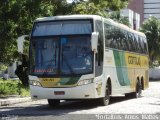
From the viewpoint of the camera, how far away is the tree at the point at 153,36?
7103 cm

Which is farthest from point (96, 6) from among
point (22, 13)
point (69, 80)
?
point (69, 80)

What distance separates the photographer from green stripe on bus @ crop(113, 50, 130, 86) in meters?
21.9

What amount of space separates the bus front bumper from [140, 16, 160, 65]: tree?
177 feet

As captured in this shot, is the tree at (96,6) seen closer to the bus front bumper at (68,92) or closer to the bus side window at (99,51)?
the bus side window at (99,51)

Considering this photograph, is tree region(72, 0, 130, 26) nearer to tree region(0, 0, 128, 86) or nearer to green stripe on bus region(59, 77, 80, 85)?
tree region(0, 0, 128, 86)

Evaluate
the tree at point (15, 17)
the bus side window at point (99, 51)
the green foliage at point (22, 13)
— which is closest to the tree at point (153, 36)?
the green foliage at point (22, 13)

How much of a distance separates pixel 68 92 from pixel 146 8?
5705 inches

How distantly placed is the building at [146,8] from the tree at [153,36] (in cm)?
7952

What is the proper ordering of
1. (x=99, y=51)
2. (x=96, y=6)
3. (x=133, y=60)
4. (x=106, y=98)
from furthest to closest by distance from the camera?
(x=96, y=6)
(x=133, y=60)
(x=106, y=98)
(x=99, y=51)

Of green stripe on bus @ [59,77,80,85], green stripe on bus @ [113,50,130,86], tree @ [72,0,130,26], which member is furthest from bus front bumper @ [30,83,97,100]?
tree @ [72,0,130,26]

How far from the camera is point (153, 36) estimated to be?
71625mm

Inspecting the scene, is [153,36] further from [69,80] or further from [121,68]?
[69,80]

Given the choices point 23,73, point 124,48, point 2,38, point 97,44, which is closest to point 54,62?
point 97,44

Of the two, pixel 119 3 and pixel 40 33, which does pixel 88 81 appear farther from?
pixel 119 3
